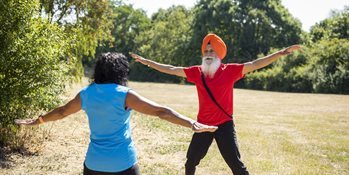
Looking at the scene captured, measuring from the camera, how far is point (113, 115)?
345cm

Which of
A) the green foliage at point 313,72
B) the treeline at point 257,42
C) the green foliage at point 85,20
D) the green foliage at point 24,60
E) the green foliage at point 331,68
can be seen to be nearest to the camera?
the green foliage at point 24,60

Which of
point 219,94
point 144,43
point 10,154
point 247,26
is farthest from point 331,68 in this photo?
point 144,43

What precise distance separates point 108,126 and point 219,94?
87.9 inches

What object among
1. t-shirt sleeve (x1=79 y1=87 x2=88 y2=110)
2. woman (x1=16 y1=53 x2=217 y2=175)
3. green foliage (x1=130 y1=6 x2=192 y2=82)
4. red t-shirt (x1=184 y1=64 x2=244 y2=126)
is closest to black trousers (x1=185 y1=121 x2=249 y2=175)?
red t-shirt (x1=184 y1=64 x2=244 y2=126)

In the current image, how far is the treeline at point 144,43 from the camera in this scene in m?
8.05

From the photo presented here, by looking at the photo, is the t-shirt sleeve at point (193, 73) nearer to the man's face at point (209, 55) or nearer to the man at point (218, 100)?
the man at point (218, 100)

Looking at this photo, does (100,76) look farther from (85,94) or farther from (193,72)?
(193,72)

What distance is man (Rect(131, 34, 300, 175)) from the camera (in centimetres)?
534

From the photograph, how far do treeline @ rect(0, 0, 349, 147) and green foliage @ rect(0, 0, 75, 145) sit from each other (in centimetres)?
2

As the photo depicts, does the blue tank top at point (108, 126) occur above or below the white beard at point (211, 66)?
below

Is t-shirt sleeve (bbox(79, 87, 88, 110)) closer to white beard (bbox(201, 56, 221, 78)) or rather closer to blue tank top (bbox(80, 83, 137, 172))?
blue tank top (bbox(80, 83, 137, 172))

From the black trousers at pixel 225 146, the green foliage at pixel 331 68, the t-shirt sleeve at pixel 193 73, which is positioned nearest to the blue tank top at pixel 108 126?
the black trousers at pixel 225 146

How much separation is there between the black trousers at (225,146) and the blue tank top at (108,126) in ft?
6.53

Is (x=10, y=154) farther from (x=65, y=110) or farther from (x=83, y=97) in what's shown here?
(x=83, y=97)
